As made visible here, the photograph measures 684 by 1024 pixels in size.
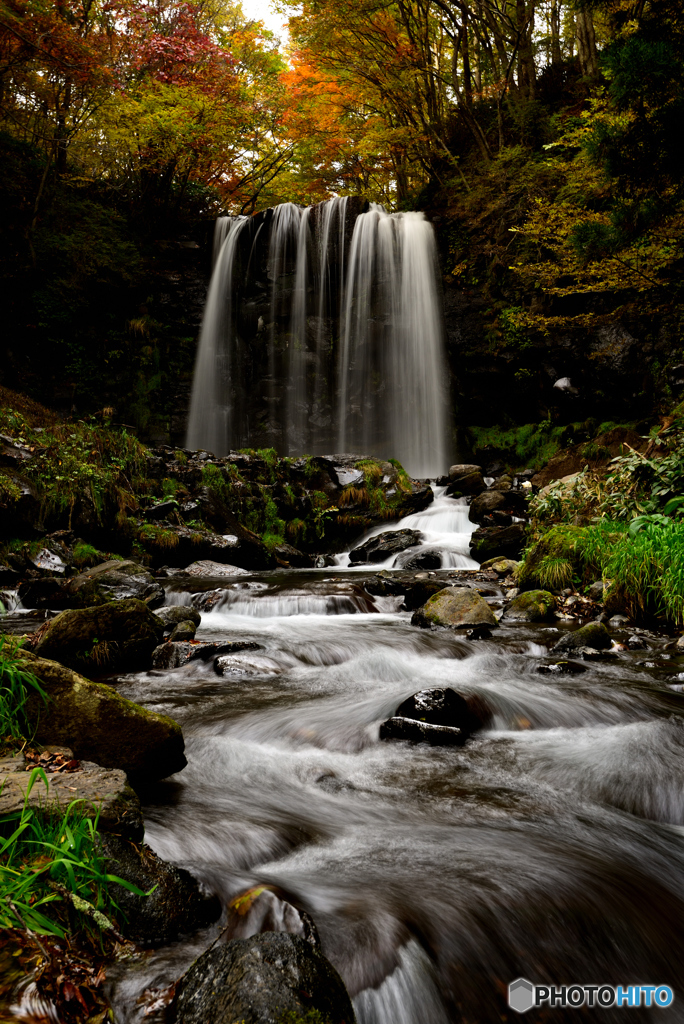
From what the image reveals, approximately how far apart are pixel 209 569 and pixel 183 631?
4.34 m

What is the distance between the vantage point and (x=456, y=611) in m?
7.01

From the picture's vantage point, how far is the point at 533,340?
16.1 meters

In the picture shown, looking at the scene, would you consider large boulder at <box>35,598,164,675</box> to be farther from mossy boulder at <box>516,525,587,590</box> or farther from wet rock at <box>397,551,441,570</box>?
wet rock at <box>397,551,441,570</box>

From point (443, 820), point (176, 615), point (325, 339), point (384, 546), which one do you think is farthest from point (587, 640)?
point (325, 339)

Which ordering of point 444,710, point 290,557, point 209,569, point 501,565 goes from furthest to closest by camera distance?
point 290,557, point 209,569, point 501,565, point 444,710

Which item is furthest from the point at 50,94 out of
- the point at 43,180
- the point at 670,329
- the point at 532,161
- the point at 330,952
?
the point at 330,952

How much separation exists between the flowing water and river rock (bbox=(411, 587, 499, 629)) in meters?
0.76

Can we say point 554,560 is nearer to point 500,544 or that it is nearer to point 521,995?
point 500,544

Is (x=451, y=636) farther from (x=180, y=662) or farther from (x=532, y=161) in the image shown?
(x=532, y=161)

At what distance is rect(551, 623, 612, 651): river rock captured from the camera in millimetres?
5812

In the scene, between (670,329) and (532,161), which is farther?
(532,161)

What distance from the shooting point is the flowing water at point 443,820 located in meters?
2.11

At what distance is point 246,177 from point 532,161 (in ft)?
34.3

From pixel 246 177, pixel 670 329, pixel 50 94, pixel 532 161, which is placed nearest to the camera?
pixel 670 329
